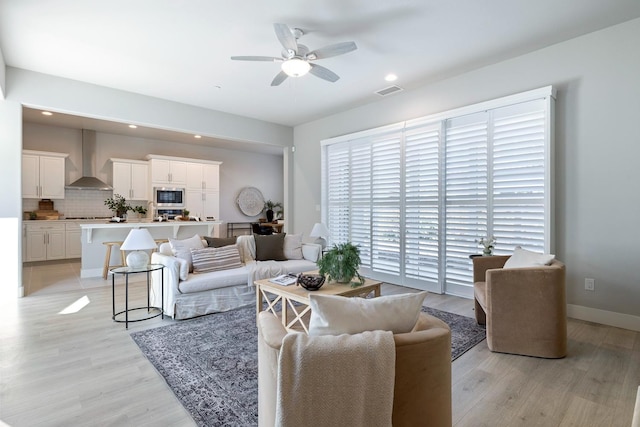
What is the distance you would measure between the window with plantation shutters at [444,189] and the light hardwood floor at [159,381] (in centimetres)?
131

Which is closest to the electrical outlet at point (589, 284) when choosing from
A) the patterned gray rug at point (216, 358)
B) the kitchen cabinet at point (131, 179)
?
the patterned gray rug at point (216, 358)

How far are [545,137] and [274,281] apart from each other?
10.7ft

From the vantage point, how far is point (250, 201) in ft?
32.6

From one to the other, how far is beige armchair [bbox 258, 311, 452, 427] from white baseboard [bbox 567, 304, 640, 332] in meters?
2.99

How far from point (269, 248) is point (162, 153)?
5475 mm

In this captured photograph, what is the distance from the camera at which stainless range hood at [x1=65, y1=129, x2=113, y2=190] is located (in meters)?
7.26

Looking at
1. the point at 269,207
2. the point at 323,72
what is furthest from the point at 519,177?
the point at 269,207

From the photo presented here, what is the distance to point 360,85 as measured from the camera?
15.2 ft

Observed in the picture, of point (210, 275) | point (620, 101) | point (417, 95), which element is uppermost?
point (417, 95)

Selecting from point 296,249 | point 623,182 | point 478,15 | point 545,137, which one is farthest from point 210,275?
point 623,182

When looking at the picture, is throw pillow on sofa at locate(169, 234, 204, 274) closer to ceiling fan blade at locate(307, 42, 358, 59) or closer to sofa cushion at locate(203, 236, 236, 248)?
sofa cushion at locate(203, 236, 236, 248)

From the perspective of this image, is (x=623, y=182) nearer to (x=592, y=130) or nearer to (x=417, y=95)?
(x=592, y=130)

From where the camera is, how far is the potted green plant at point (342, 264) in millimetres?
2979

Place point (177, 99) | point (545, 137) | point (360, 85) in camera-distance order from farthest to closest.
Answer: point (177, 99) → point (360, 85) → point (545, 137)
